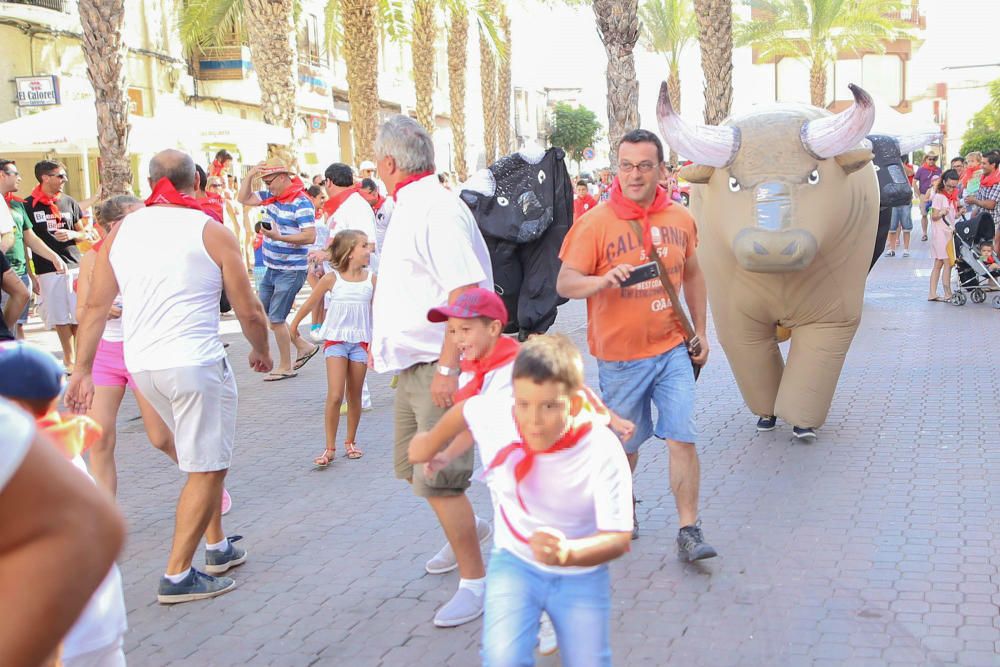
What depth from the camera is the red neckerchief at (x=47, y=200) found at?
10.6 meters

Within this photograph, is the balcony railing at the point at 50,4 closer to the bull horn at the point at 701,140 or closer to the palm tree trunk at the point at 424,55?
the palm tree trunk at the point at 424,55

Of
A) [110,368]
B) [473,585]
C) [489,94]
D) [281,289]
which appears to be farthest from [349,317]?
[489,94]

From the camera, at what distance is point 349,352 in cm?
718

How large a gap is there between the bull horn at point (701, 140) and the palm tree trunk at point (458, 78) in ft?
62.0

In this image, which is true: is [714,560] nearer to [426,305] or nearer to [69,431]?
[426,305]

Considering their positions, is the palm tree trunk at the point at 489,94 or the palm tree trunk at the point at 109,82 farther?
the palm tree trunk at the point at 489,94

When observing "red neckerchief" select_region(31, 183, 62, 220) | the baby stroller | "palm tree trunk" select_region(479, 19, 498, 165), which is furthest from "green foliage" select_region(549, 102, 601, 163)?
"red neckerchief" select_region(31, 183, 62, 220)

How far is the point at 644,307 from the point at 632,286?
0.11m

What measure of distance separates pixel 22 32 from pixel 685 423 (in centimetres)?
2036

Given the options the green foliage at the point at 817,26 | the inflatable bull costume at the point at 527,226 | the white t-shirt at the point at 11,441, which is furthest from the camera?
the green foliage at the point at 817,26

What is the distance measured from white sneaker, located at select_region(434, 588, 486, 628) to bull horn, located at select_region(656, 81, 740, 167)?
10.2ft

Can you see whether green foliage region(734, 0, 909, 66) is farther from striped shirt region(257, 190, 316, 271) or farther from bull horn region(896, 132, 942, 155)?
striped shirt region(257, 190, 316, 271)

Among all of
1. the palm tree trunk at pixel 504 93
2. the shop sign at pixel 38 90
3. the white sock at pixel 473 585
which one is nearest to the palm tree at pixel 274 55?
the shop sign at pixel 38 90

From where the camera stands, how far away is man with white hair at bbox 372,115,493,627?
14.3ft
